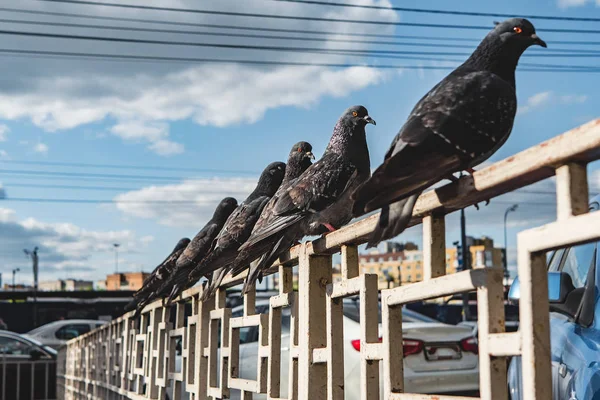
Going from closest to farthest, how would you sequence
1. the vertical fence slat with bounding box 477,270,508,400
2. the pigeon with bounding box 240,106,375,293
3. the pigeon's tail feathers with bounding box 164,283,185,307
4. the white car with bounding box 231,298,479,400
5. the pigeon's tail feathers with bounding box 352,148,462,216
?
the vertical fence slat with bounding box 477,270,508,400 < the pigeon's tail feathers with bounding box 352,148,462,216 < the pigeon with bounding box 240,106,375,293 < the pigeon's tail feathers with bounding box 164,283,185,307 < the white car with bounding box 231,298,479,400

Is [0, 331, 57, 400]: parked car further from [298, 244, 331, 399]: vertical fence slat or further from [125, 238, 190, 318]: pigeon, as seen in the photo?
[298, 244, 331, 399]: vertical fence slat

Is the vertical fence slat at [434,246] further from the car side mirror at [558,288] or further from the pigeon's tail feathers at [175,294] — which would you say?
the pigeon's tail feathers at [175,294]

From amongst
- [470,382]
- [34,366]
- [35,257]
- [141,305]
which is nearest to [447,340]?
[470,382]

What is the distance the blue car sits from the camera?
10.6ft

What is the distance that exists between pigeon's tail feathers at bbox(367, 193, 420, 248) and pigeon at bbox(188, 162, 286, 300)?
9.79ft

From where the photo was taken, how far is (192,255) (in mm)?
7113

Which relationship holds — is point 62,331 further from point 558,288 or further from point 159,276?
point 558,288

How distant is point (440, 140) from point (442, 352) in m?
5.93

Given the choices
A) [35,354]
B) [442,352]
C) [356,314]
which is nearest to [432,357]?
[442,352]

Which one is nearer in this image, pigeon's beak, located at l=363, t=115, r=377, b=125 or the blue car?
the blue car

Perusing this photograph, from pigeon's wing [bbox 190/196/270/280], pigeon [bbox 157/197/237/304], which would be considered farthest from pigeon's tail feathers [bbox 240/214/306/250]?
pigeon [bbox 157/197/237/304]

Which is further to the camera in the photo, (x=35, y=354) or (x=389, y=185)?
(x=35, y=354)

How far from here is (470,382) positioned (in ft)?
27.0

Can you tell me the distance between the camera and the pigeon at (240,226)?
18.4 feet
